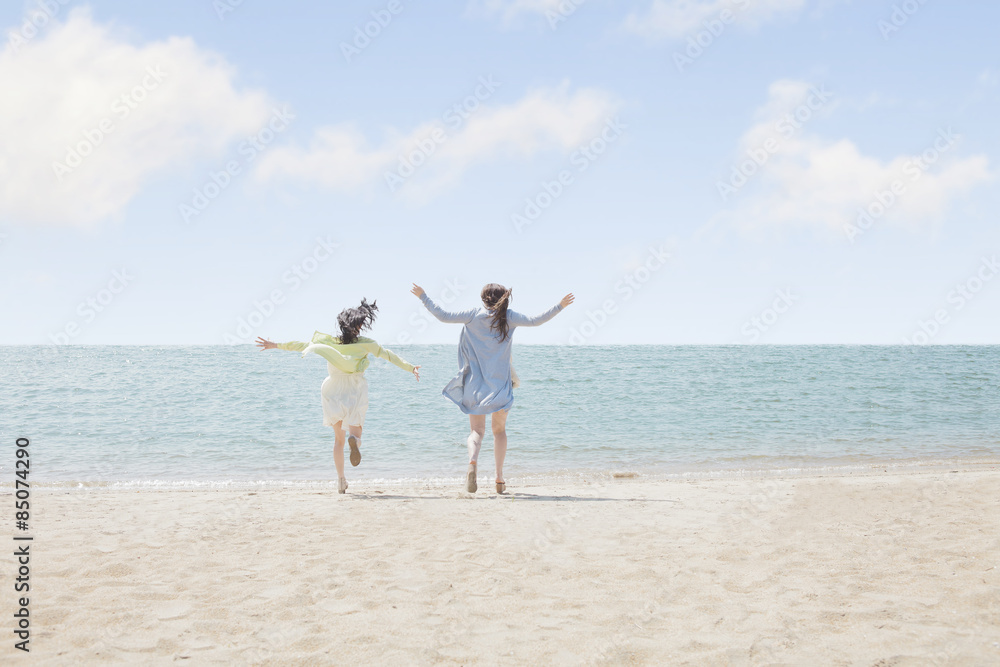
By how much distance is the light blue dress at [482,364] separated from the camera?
670 cm

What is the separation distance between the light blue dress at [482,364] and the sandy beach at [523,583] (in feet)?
3.36

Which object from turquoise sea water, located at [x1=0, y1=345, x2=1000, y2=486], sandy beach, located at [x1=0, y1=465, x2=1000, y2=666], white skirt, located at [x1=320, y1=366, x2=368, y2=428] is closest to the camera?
sandy beach, located at [x1=0, y1=465, x2=1000, y2=666]

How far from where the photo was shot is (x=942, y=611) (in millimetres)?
3387

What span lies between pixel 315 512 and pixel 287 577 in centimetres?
196

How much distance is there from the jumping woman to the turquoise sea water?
9.26 ft

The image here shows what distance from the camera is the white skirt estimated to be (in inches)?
276

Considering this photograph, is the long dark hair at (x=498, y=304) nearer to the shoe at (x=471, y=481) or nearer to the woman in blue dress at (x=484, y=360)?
the woman in blue dress at (x=484, y=360)

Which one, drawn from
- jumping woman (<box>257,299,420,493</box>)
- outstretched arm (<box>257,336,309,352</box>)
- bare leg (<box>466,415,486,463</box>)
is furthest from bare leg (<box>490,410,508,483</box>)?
outstretched arm (<box>257,336,309,352</box>)

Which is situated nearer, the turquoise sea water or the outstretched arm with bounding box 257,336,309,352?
the outstretched arm with bounding box 257,336,309,352

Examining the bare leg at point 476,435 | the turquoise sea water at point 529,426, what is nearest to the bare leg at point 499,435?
the bare leg at point 476,435

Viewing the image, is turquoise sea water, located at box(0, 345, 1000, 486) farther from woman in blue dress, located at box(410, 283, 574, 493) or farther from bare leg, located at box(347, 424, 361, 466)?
woman in blue dress, located at box(410, 283, 574, 493)

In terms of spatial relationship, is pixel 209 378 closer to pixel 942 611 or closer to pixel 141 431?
pixel 141 431

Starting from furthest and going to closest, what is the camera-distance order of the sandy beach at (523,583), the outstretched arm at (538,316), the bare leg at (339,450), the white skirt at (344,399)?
1. the bare leg at (339,450)
2. the white skirt at (344,399)
3. the outstretched arm at (538,316)
4. the sandy beach at (523,583)

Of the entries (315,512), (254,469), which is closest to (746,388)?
(254,469)
